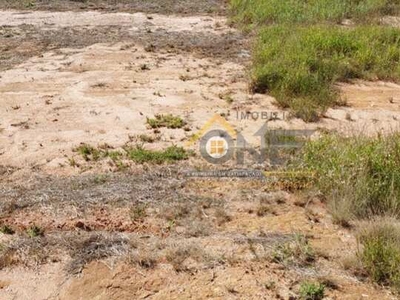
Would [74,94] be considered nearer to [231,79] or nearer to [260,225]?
[231,79]

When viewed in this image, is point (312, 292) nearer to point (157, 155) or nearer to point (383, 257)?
point (383, 257)

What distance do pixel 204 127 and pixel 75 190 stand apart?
178 centimetres

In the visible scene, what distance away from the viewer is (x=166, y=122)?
5078 mm

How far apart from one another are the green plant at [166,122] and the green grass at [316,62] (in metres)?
1.34

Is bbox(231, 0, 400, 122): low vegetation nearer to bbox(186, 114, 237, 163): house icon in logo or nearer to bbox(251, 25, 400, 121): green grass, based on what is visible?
bbox(251, 25, 400, 121): green grass

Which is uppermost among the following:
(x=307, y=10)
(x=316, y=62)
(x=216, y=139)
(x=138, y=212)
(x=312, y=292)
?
(x=307, y=10)

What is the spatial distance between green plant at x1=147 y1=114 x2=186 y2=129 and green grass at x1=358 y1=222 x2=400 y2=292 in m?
2.64

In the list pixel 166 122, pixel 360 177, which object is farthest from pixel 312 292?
pixel 166 122

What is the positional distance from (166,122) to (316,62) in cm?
258

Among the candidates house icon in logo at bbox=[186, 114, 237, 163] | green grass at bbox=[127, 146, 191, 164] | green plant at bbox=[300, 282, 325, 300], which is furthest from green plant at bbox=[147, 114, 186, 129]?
green plant at bbox=[300, 282, 325, 300]

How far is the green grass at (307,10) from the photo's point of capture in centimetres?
913

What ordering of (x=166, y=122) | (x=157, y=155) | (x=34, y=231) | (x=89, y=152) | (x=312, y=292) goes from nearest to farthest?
(x=312, y=292) < (x=34, y=231) < (x=157, y=155) < (x=89, y=152) < (x=166, y=122)

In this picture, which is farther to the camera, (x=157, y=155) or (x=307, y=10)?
(x=307, y=10)

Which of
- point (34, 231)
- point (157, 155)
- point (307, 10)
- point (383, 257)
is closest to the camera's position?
point (383, 257)
